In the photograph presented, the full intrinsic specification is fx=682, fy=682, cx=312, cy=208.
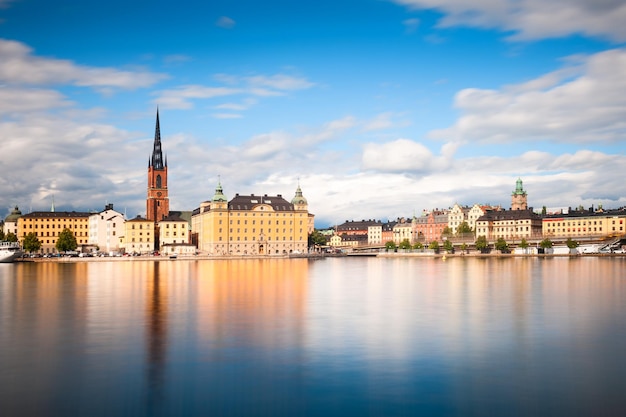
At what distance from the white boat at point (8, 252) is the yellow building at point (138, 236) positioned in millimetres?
29092

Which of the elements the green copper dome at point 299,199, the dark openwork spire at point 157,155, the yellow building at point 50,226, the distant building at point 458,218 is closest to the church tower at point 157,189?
the dark openwork spire at point 157,155

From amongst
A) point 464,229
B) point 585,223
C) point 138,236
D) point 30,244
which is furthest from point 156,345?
point 585,223

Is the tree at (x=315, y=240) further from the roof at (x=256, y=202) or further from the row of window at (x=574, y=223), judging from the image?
the row of window at (x=574, y=223)

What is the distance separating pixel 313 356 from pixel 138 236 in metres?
136

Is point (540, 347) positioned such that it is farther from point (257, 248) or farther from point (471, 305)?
point (257, 248)

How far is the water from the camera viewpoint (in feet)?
56.1

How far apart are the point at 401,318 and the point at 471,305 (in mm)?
7383

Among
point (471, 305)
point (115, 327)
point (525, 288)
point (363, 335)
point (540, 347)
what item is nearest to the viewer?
point (540, 347)

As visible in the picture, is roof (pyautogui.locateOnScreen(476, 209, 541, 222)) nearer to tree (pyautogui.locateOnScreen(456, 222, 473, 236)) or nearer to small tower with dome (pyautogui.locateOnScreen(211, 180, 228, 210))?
tree (pyautogui.locateOnScreen(456, 222, 473, 236))

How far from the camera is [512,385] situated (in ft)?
61.7

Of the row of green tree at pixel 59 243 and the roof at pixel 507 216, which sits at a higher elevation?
the roof at pixel 507 216

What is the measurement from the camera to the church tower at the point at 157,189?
529ft

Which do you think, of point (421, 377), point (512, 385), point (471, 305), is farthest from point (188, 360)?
point (471, 305)

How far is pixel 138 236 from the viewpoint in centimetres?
15288
